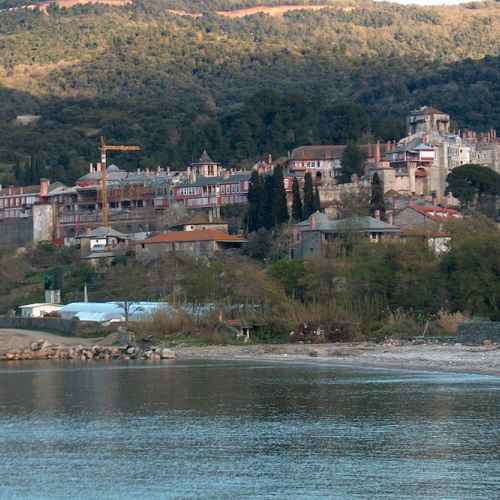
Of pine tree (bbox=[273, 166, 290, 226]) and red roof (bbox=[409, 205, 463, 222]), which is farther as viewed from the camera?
pine tree (bbox=[273, 166, 290, 226])

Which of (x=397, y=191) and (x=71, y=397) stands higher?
(x=397, y=191)

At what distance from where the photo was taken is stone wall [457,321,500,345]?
5847 centimetres

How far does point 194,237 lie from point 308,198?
8571mm

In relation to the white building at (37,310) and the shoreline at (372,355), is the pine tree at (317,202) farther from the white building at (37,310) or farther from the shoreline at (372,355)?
the shoreline at (372,355)

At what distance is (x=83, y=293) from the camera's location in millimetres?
88375

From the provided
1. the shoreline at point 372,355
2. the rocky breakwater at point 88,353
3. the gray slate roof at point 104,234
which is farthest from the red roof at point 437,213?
the rocky breakwater at point 88,353

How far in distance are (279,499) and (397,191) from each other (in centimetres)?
7867

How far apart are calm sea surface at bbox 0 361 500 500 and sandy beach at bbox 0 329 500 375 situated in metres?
2.51

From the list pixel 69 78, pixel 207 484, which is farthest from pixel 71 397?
pixel 69 78

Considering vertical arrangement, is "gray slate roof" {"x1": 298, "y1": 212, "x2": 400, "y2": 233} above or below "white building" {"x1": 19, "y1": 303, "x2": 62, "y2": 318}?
above

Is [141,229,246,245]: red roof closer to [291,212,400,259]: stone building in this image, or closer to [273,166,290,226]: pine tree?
[273,166,290,226]: pine tree

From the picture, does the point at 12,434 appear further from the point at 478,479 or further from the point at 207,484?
the point at 478,479

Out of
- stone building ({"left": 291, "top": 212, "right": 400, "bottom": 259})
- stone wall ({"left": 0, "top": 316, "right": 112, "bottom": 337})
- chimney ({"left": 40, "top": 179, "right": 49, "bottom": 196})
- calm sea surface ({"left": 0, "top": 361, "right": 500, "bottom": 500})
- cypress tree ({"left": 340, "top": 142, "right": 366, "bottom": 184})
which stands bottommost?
calm sea surface ({"left": 0, "top": 361, "right": 500, "bottom": 500})

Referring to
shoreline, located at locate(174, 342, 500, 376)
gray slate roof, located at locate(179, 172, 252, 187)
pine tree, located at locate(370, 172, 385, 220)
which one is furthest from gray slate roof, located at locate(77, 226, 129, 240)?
shoreline, located at locate(174, 342, 500, 376)
